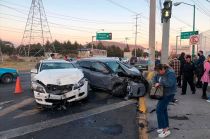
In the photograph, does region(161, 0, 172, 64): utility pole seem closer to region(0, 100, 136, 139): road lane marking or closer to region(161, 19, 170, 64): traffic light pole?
region(161, 19, 170, 64): traffic light pole

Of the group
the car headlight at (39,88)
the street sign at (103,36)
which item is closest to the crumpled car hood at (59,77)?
the car headlight at (39,88)

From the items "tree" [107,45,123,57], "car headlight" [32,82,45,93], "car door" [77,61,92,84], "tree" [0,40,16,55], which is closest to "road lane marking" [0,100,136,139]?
"car headlight" [32,82,45,93]

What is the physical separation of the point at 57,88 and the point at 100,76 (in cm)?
360

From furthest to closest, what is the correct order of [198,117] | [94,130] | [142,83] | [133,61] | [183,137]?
1. [133,61]
2. [142,83]
3. [198,117]
4. [94,130]
5. [183,137]

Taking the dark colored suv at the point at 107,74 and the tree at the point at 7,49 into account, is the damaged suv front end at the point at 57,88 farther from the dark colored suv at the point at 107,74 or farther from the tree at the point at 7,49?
the tree at the point at 7,49

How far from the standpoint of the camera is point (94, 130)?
296 inches

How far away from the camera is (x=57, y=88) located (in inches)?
400

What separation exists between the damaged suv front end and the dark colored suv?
2.26m

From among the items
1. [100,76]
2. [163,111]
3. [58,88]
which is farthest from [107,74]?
[163,111]

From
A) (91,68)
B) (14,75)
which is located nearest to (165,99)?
(91,68)

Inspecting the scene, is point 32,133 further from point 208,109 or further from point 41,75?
point 208,109

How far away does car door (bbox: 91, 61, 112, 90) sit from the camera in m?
13.1

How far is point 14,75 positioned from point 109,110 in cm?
1154

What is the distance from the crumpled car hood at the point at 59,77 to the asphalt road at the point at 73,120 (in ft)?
2.89
